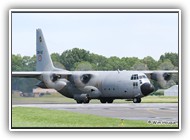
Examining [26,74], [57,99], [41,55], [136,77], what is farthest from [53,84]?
[136,77]

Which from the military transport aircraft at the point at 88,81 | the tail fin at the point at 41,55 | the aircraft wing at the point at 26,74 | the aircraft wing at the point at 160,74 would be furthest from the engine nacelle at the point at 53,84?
the aircraft wing at the point at 160,74

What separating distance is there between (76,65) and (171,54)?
2132mm

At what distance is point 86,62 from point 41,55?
892 millimetres

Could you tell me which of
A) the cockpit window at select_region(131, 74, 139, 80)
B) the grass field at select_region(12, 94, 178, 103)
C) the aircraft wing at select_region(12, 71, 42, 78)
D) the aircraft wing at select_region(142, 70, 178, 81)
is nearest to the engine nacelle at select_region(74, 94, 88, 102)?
the grass field at select_region(12, 94, 178, 103)

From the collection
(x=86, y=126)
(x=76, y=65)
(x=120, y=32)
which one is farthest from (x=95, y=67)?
(x=86, y=126)

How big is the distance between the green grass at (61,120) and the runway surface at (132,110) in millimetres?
219

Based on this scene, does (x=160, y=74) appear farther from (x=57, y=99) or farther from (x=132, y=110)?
Result: (x=57, y=99)

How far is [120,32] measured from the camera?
11.7 m

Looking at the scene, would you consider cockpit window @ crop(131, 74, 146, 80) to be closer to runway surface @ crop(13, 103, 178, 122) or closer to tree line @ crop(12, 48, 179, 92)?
runway surface @ crop(13, 103, 178, 122)

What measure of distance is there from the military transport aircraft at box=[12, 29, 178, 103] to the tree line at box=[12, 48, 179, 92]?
0.44 ft

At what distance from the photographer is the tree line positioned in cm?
1122
